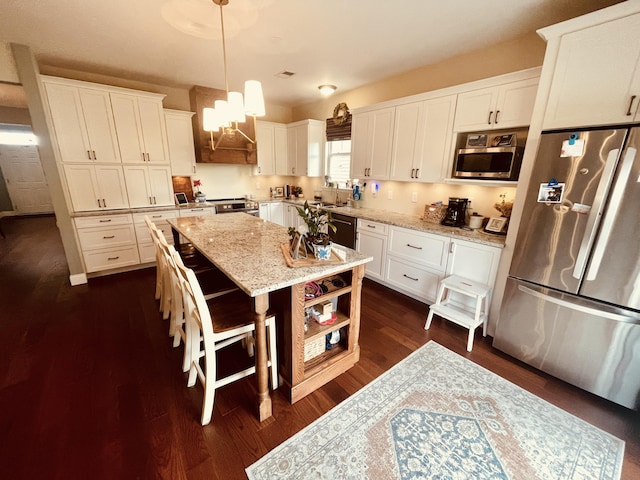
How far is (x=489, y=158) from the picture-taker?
Result: 8.24 feet

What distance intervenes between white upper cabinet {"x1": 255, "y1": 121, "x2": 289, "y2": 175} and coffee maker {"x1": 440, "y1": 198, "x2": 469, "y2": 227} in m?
3.43

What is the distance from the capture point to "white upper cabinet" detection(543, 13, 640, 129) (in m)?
1.57

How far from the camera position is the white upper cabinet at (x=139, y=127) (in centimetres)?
351

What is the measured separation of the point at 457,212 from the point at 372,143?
150 cm

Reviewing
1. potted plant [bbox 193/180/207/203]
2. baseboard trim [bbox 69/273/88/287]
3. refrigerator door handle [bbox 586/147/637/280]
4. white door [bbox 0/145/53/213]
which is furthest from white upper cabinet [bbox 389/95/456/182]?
white door [bbox 0/145/53/213]

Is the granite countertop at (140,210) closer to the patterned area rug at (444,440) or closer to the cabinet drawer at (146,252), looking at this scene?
the cabinet drawer at (146,252)

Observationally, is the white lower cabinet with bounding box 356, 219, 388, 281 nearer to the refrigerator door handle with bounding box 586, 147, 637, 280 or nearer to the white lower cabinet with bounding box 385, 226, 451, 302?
the white lower cabinet with bounding box 385, 226, 451, 302

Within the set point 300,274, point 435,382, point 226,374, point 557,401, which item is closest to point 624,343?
point 557,401

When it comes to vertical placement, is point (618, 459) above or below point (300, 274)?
below

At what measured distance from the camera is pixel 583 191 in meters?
1.70

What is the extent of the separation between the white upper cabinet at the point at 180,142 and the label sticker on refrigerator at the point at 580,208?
15.6ft

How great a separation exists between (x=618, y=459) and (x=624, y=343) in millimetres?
677

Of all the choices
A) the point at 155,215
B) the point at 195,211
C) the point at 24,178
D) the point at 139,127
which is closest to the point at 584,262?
the point at 195,211

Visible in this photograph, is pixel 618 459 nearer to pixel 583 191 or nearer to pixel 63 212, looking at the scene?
pixel 583 191
